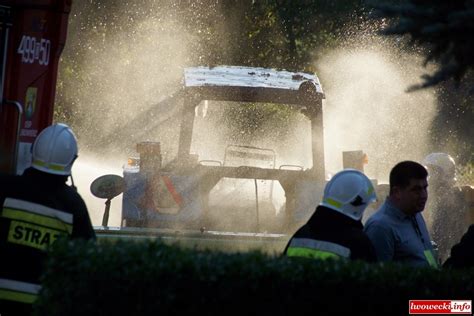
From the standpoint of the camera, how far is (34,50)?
26.1 feet

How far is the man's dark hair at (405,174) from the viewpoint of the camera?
657cm

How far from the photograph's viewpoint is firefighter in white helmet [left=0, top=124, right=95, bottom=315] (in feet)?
18.9


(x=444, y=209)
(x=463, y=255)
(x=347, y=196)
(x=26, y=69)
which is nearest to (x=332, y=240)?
(x=347, y=196)

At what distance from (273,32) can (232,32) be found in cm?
249

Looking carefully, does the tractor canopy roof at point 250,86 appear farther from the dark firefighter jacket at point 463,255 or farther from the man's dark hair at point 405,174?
the dark firefighter jacket at point 463,255

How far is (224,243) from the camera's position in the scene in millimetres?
8969

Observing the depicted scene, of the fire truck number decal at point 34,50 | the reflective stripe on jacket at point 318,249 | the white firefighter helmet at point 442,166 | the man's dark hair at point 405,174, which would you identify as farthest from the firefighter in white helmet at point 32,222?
the white firefighter helmet at point 442,166

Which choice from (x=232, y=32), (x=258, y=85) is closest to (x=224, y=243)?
(x=258, y=85)

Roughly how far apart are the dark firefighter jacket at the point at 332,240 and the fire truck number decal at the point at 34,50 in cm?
302

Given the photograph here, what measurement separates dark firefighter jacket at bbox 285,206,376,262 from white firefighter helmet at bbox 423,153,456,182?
6914 millimetres

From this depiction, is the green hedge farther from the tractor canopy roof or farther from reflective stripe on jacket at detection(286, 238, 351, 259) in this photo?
the tractor canopy roof

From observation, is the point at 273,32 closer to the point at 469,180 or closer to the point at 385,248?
the point at 469,180

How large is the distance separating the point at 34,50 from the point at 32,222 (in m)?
2.46

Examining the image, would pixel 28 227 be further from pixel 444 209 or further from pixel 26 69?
pixel 444 209
